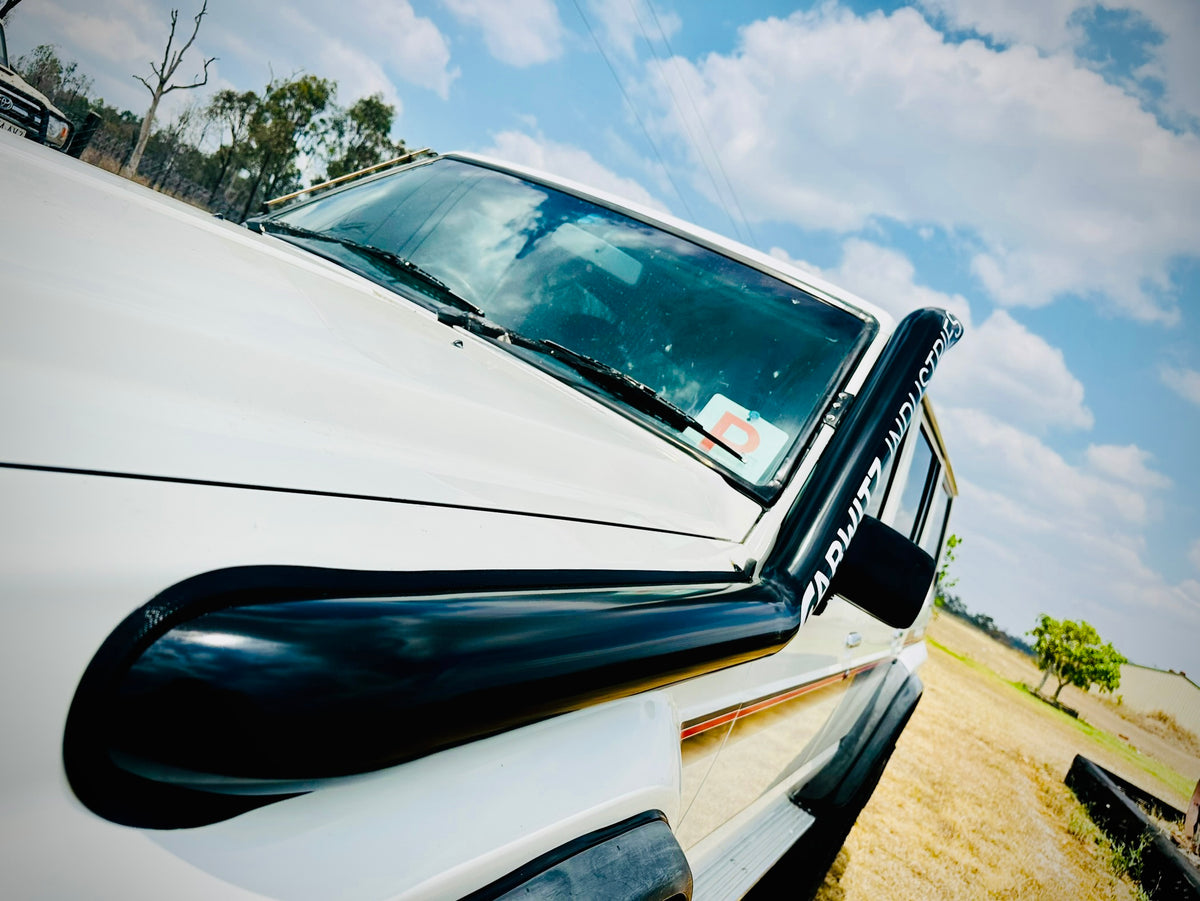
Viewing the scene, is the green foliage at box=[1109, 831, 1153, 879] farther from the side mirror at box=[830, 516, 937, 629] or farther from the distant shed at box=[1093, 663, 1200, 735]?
the distant shed at box=[1093, 663, 1200, 735]

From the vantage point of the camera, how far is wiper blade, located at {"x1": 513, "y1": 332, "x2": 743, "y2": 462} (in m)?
1.67

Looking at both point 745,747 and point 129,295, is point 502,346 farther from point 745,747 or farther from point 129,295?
point 745,747

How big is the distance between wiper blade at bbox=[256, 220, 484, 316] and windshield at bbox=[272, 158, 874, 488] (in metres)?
0.02

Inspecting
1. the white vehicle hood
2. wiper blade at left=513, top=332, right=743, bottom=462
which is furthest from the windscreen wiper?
the white vehicle hood

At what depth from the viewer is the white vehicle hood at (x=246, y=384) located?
0.57 meters

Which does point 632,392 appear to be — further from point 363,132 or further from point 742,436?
point 363,132

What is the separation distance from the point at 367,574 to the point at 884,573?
1.08 meters

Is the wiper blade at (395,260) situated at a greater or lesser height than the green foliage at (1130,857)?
greater

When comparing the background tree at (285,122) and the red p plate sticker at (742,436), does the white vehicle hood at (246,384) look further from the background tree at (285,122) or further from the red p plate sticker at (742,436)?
the background tree at (285,122)

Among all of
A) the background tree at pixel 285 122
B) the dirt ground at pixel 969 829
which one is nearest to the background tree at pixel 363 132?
the background tree at pixel 285 122

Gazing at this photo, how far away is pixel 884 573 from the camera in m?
1.31

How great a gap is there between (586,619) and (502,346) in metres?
1.03


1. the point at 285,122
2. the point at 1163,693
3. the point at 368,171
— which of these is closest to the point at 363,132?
the point at 285,122

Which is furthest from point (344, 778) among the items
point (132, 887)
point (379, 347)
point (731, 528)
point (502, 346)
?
point (502, 346)
